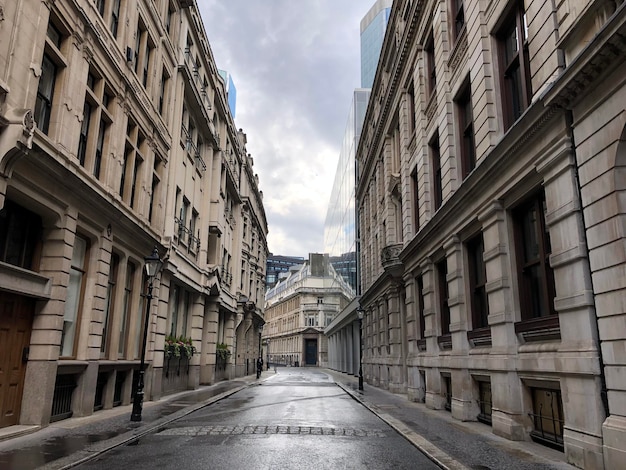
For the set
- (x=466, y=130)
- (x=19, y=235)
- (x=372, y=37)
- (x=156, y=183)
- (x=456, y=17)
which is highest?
(x=372, y=37)

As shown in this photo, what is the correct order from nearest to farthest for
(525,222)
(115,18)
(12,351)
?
(12,351), (525,222), (115,18)

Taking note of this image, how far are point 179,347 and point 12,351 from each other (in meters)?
12.7

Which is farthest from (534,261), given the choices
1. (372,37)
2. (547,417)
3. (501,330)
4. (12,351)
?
(372,37)

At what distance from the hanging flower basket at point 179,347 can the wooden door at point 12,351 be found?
415 inches

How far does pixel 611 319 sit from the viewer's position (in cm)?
784

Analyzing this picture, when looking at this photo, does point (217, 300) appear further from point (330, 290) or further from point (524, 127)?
point (330, 290)

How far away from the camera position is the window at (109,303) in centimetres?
1644

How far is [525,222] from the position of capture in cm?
1192

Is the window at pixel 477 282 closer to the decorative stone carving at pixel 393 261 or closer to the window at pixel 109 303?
the decorative stone carving at pixel 393 261

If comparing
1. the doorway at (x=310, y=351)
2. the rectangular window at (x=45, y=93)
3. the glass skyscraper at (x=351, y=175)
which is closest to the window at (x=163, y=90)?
the rectangular window at (x=45, y=93)

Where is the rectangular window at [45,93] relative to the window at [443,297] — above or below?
above

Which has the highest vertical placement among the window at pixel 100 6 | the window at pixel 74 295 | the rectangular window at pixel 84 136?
the window at pixel 100 6

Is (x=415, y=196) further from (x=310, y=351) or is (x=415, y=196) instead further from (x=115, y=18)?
(x=310, y=351)

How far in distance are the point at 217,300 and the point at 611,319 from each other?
26.3 metres
